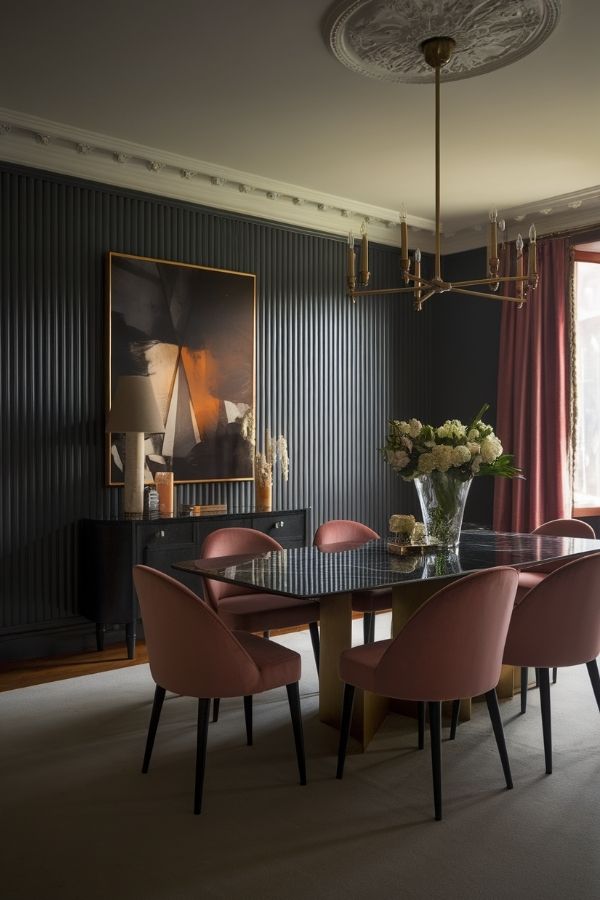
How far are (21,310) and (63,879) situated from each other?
313cm

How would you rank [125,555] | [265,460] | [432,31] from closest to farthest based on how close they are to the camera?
[432,31] → [125,555] → [265,460]

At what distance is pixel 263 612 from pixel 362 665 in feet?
3.04

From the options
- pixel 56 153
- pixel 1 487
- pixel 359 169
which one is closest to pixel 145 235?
pixel 56 153

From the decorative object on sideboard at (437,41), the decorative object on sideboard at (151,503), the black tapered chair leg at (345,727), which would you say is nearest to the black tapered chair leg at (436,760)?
the black tapered chair leg at (345,727)

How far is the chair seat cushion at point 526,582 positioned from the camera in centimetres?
406

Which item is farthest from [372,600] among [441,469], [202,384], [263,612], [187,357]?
[187,357]

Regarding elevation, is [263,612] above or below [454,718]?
above

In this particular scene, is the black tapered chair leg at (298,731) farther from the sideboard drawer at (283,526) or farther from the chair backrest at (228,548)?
the sideboard drawer at (283,526)

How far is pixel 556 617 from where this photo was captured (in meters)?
3.08

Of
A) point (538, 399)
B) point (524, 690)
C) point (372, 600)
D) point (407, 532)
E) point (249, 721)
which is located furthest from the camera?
point (538, 399)

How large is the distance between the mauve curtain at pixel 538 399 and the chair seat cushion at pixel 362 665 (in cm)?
326

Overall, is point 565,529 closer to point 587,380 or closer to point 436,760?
point 587,380

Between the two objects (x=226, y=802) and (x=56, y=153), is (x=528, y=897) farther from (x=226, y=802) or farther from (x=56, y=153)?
(x=56, y=153)

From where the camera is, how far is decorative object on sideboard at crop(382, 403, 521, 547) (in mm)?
3617
